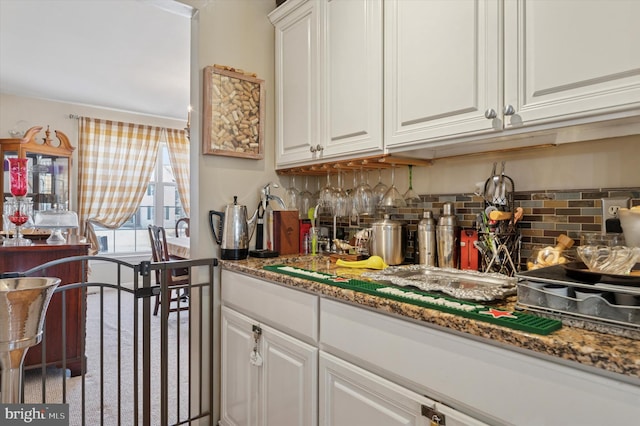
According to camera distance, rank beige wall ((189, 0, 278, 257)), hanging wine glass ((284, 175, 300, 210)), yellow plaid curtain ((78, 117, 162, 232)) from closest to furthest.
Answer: beige wall ((189, 0, 278, 257)) → hanging wine glass ((284, 175, 300, 210)) → yellow plaid curtain ((78, 117, 162, 232))

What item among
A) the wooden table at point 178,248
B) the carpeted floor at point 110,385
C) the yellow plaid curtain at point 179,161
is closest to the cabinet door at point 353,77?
the carpeted floor at point 110,385

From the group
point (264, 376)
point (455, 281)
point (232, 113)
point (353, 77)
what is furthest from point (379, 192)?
point (264, 376)

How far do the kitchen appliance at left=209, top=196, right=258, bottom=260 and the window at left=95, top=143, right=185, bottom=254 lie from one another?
436 centimetres

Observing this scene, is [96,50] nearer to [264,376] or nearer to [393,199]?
[393,199]

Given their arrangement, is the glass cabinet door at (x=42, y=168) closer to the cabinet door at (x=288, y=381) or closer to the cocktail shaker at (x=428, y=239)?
the cabinet door at (x=288, y=381)

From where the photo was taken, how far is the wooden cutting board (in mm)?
2178

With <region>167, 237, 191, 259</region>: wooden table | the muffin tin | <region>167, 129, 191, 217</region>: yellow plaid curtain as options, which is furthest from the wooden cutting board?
<region>167, 129, 191, 217</region>: yellow plaid curtain

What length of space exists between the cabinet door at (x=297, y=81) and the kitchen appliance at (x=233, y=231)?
16.8 inches

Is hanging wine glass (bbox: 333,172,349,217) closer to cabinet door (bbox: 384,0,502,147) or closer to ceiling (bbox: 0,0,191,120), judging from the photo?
cabinet door (bbox: 384,0,502,147)

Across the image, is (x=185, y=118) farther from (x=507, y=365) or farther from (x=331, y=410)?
(x=507, y=365)

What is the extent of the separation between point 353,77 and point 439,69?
0.46m

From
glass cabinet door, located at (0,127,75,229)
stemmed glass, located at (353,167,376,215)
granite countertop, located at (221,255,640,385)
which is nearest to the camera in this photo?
granite countertop, located at (221,255,640,385)

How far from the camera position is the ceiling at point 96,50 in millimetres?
2766

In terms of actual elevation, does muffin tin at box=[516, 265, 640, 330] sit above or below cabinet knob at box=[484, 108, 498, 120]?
below
